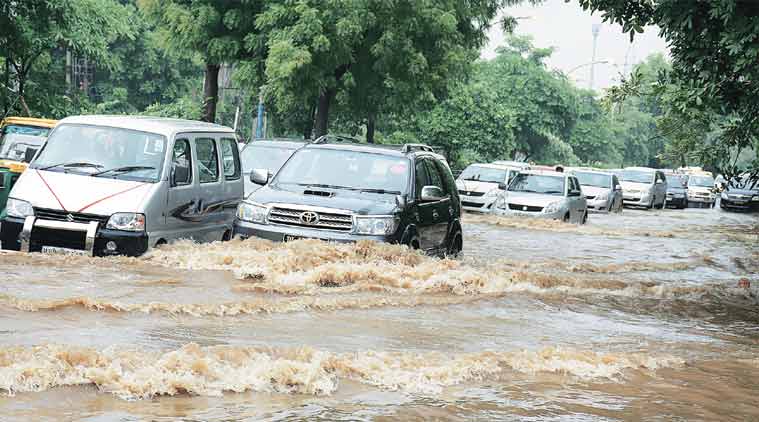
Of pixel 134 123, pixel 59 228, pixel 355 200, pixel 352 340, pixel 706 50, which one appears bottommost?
pixel 352 340

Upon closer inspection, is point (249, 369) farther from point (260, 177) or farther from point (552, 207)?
point (552, 207)

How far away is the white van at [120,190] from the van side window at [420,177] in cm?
219

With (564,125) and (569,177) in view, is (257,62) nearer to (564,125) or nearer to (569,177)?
(569,177)

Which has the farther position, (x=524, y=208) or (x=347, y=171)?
(x=524, y=208)

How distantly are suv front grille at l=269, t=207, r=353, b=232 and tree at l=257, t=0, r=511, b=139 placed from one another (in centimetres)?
1217

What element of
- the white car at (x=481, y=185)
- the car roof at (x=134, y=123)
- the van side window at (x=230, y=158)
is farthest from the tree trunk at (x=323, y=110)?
the car roof at (x=134, y=123)

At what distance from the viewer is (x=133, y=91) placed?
1940 inches

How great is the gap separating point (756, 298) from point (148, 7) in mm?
17114

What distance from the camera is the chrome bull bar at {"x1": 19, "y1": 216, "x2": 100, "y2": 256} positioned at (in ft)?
34.9

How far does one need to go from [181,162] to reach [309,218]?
5.19 feet

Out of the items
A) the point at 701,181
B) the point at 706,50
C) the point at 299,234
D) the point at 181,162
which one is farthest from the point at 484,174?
the point at 701,181

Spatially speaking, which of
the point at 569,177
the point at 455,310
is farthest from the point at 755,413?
the point at 569,177

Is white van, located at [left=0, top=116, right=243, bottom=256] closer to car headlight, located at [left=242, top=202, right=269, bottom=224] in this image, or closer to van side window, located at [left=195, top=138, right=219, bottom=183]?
van side window, located at [left=195, top=138, right=219, bottom=183]

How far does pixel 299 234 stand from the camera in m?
11.4
